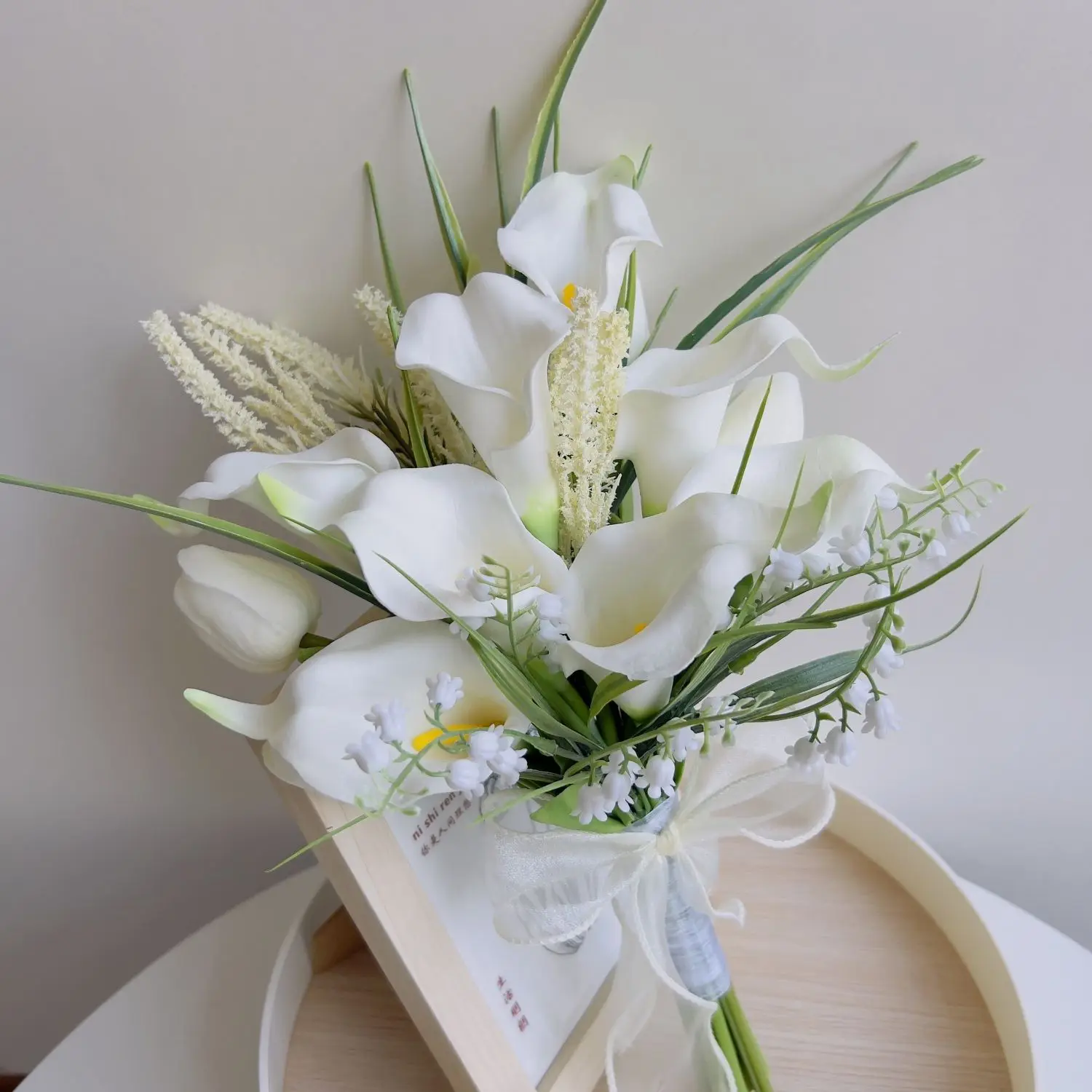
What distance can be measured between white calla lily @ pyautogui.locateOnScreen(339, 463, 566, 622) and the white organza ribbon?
175 mm

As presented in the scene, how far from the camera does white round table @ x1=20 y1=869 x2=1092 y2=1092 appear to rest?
69 centimetres

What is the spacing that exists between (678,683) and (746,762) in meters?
0.14

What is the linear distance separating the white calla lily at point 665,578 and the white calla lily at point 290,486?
0.40ft

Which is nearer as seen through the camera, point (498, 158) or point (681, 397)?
point (681, 397)

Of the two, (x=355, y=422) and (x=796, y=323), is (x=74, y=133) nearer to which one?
(x=355, y=422)

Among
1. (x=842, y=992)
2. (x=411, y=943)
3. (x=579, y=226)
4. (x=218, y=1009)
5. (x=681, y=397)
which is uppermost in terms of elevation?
(x=579, y=226)

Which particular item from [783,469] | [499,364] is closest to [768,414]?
[783,469]

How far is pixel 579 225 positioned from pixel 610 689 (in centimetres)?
28

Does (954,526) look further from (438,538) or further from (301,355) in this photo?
(301,355)

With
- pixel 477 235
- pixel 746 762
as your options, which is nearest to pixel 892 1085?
pixel 746 762

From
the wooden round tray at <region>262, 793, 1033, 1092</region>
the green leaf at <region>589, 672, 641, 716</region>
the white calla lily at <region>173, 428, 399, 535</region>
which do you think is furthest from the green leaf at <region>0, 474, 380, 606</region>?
the wooden round tray at <region>262, 793, 1033, 1092</region>

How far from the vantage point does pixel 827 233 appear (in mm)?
526

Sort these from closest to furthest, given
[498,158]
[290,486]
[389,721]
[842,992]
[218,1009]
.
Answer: [389,721] → [290,486] → [498,158] → [842,992] → [218,1009]

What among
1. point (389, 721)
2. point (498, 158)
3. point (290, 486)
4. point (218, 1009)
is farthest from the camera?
point (218, 1009)
